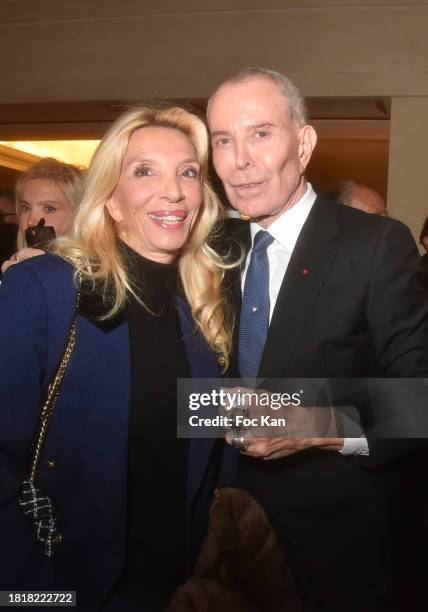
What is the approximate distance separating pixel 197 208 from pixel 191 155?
0.11 meters

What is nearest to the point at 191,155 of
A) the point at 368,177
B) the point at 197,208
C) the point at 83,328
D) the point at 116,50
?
the point at 197,208

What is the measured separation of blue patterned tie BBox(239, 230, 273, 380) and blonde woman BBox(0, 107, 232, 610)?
0.21 ft

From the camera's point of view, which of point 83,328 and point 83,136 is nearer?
point 83,328

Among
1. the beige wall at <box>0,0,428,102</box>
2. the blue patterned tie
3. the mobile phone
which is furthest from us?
the beige wall at <box>0,0,428,102</box>

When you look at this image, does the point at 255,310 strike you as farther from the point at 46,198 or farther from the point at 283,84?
the point at 46,198

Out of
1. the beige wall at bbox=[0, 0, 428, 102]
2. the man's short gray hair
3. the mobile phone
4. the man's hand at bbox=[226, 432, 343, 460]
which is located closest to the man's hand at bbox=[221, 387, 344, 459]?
the man's hand at bbox=[226, 432, 343, 460]

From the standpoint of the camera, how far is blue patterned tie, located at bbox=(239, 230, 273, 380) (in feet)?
4.57

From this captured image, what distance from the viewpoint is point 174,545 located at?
4.31 feet

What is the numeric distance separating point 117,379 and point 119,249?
310 mm

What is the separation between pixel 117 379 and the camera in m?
1.27

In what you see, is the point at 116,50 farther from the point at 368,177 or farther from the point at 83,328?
the point at 368,177

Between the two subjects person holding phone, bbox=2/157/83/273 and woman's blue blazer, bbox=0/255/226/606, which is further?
person holding phone, bbox=2/157/83/273

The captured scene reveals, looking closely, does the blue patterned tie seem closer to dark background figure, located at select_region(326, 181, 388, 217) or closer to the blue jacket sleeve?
the blue jacket sleeve

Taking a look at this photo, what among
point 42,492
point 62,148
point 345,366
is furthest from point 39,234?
point 62,148
